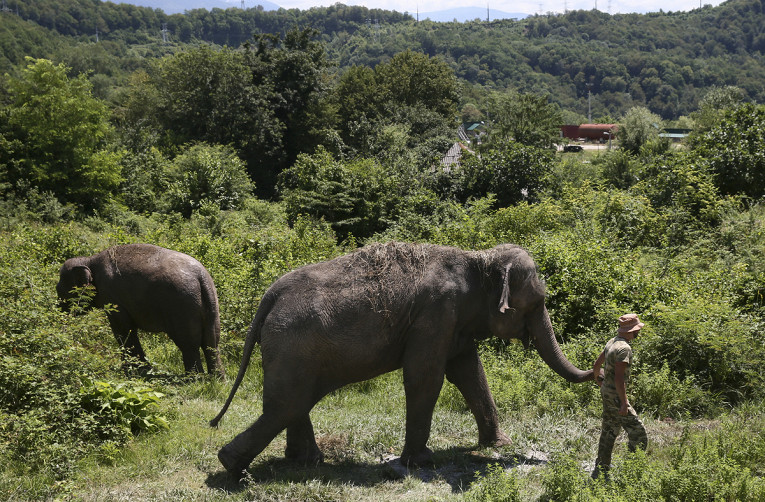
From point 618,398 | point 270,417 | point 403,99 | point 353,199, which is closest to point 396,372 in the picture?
point 270,417

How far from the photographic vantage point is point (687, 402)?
8.64 m

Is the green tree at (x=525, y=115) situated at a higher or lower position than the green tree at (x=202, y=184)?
higher

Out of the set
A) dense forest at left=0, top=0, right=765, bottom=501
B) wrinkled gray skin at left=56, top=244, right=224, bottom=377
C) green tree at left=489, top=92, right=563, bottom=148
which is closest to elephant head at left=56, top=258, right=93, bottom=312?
wrinkled gray skin at left=56, top=244, right=224, bottom=377

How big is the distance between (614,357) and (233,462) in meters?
3.80

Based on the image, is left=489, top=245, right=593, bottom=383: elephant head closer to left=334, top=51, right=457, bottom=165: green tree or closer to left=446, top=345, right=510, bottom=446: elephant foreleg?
left=446, top=345, right=510, bottom=446: elephant foreleg

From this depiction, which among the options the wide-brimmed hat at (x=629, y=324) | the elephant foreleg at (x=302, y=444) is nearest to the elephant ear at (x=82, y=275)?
the elephant foreleg at (x=302, y=444)

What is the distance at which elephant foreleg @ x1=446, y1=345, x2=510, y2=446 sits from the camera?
7355mm

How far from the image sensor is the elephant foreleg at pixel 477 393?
736 centimetres

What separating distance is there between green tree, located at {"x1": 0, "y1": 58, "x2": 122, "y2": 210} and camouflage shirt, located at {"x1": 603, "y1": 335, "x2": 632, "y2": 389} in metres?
25.6

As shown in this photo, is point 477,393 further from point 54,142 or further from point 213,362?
point 54,142

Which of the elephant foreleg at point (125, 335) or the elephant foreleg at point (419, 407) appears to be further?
the elephant foreleg at point (125, 335)

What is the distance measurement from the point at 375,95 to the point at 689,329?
38.9m

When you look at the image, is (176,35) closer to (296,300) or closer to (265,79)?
(265,79)

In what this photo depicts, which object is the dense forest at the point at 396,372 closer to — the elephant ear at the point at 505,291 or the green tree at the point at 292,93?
the elephant ear at the point at 505,291
